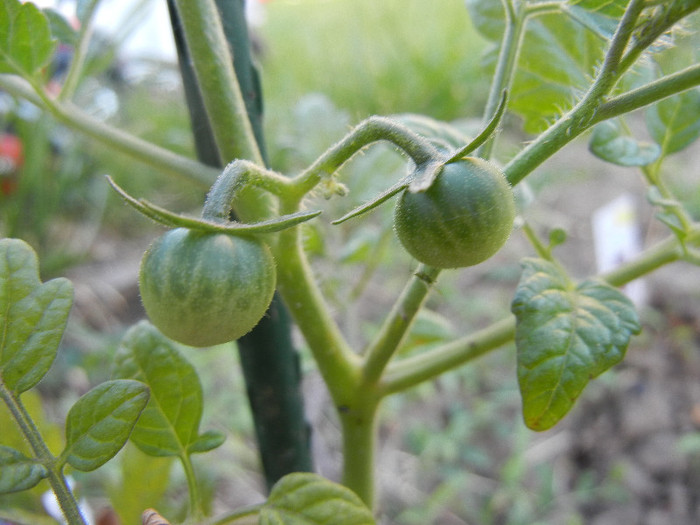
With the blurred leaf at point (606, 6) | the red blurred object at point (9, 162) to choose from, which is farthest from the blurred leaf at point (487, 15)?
the red blurred object at point (9, 162)

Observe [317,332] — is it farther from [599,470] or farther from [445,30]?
[445,30]

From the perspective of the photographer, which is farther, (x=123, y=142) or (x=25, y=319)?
(x=123, y=142)

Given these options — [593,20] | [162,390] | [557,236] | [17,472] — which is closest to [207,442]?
[162,390]

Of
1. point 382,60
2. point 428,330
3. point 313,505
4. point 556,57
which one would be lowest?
point 382,60

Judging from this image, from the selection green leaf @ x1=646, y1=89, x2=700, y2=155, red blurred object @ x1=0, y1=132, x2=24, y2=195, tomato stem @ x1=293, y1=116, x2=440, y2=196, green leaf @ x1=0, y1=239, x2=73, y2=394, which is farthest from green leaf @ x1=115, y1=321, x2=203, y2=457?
red blurred object @ x1=0, y1=132, x2=24, y2=195

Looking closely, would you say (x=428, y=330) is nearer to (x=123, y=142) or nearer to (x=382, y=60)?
(x=123, y=142)

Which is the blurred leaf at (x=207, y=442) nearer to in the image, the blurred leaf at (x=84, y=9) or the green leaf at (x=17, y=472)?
the green leaf at (x=17, y=472)
